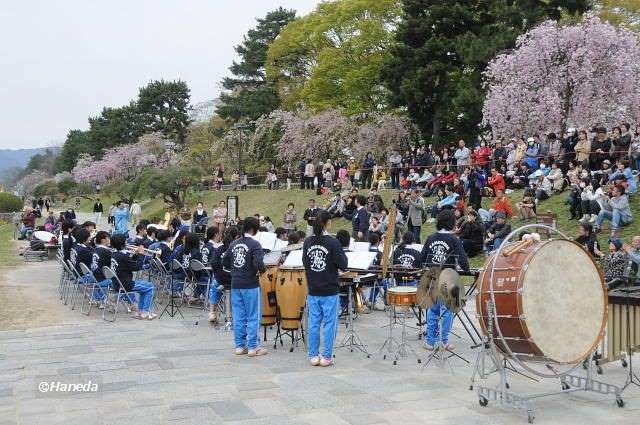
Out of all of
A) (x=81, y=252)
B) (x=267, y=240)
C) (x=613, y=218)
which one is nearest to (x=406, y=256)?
(x=267, y=240)

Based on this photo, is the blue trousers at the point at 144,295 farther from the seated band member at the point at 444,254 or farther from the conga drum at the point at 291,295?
the seated band member at the point at 444,254

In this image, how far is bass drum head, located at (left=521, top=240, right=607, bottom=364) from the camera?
6008mm

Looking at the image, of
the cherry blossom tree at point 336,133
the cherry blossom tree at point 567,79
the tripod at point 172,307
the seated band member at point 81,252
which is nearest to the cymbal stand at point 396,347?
the tripod at point 172,307

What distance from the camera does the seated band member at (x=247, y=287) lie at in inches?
333

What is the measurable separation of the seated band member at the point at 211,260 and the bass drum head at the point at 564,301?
5723mm

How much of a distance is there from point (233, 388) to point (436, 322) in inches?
118

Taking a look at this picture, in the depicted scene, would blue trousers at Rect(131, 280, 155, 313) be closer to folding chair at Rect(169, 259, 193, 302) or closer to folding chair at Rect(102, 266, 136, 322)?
folding chair at Rect(102, 266, 136, 322)

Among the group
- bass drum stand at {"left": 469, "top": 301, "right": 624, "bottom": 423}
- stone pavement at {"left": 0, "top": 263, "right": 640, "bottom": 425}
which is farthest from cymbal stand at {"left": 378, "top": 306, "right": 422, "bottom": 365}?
bass drum stand at {"left": 469, "top": 301, "right": 624, "bottom": 423}

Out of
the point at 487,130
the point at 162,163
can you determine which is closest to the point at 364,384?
the point at 487,130

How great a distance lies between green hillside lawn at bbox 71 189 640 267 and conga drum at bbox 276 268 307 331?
7.74m

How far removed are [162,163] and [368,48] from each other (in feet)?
76.6

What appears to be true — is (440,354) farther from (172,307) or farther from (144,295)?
(144,295)

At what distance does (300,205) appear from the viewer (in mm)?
29641

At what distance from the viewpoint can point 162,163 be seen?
184 ft
